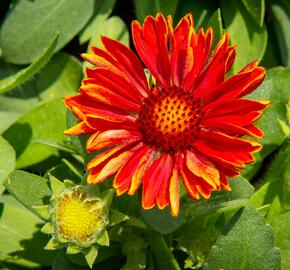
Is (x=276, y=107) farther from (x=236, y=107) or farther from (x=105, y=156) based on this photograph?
(x=105, y=156)

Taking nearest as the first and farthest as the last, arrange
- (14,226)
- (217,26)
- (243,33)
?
(217,26), (14,226), (243,33)

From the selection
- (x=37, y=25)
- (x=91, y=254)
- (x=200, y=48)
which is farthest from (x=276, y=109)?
(x=37, y=25)

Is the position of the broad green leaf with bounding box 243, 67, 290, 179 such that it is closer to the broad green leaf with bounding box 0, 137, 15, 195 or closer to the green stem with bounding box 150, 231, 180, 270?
the green stem with bounding box 150, 231, 180, 270

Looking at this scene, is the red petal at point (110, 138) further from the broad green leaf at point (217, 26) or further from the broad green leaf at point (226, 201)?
the broad green leaf at point (217, 26)

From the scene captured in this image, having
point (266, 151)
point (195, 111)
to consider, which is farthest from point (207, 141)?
point (266, 151)

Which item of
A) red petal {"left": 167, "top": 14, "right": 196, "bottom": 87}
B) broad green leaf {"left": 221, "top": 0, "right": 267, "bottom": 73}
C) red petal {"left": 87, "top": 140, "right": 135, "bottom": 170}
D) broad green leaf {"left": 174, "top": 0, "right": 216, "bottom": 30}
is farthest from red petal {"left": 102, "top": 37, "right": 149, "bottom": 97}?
broad green leaf {"left": 174, "top": 0, "right": 216, "bottom": 30}

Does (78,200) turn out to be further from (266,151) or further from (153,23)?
(266,151)
